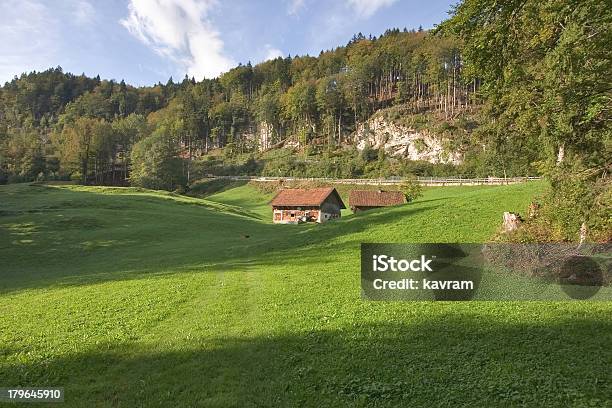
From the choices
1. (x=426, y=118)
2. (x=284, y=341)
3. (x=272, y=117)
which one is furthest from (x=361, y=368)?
(x=272, y=117)

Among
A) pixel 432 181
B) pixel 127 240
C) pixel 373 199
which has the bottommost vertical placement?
pixel 127 240

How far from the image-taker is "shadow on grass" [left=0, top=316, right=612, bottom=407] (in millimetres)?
7938

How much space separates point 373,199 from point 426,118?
67985mm

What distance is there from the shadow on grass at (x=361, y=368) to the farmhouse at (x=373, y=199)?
172 feet

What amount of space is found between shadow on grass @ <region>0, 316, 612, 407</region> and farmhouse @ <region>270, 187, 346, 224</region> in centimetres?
5168

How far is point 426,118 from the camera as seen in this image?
404ft

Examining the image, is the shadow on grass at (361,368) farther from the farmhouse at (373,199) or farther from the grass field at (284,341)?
the farmhouse at (373,199)

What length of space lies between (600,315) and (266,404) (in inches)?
415

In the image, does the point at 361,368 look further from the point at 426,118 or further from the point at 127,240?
the point at 426,118

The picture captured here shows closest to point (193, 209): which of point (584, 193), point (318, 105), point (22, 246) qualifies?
point (22, 246)

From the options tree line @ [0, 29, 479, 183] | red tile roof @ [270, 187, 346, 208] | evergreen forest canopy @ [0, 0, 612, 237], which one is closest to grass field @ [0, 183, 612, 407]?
evergreen forest canopy @ [0, 0, 612, 237]

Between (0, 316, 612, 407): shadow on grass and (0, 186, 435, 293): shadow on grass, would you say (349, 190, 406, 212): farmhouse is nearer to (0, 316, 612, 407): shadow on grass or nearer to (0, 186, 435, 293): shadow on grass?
(0, 186, 435, 293): shadow on grass

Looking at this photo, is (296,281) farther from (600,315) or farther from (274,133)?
(274,133)

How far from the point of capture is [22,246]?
127ft
